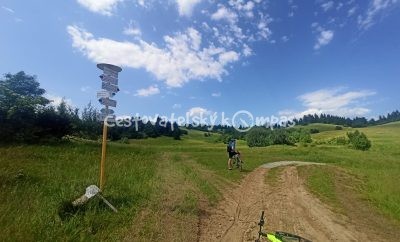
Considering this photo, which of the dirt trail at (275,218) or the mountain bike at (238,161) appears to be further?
the mountain bike at (238,161)

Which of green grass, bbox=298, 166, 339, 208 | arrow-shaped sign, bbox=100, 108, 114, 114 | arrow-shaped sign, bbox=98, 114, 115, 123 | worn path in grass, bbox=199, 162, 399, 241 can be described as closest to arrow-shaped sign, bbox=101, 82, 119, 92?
arrow-shaped sign, bbox=100, 108, 114, 114

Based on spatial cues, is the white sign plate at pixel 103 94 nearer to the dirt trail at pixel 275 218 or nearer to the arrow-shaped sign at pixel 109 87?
the arrow-shaped sign at pixel 109 87

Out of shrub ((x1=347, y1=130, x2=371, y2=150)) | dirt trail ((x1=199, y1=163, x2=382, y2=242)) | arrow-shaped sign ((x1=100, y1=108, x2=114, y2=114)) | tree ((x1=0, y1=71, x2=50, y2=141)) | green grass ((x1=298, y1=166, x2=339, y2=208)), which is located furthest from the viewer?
shrub ((x1=347, y1=130, x2=371, y2=150))

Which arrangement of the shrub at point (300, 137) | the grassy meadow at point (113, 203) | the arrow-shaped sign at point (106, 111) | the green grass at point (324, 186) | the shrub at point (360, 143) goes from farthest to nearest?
the shrub at point (300, 137) → the shrub at point (360, 143) → the green grass at point (324, 186) → the arrow-shaped sign at point (106, 111) → the grassy meadow at point (113, 203)

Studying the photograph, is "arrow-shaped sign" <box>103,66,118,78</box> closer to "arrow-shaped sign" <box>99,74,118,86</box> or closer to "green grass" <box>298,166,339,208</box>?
"arrow-shaped sign" <box>99,74,118,86</box>

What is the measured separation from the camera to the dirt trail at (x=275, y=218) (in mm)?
10939

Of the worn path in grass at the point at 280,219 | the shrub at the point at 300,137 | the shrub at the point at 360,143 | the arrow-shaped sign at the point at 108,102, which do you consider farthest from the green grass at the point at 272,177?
the shrub at the point at 300,137

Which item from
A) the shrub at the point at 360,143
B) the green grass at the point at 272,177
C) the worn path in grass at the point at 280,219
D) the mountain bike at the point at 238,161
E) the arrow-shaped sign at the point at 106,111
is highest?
the arrow-shaped sign at the point at 106,111

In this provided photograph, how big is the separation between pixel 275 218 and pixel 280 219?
7.0 inches

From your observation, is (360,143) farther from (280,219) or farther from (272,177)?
(280,219)

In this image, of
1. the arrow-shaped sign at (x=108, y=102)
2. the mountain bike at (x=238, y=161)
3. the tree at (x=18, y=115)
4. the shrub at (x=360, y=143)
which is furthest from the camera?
the shrub at (x=360, y=143)

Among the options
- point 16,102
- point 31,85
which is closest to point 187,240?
point 16,102

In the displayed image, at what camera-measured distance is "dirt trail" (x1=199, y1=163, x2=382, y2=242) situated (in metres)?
10.9

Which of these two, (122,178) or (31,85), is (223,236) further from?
(31,85)
